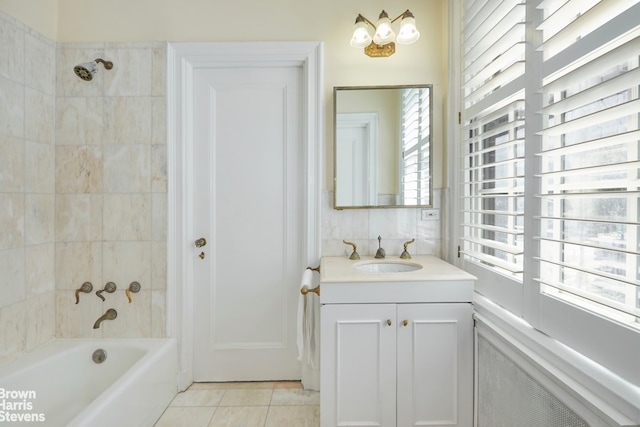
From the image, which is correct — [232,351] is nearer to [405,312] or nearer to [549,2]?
[405,312]

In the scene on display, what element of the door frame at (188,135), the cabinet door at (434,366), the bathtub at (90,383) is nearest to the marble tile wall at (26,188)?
the bathtub at (90,383)

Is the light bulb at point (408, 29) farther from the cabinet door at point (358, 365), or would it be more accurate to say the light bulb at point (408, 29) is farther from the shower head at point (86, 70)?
the shower head at point (86, 70)

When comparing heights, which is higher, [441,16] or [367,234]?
[441,16]

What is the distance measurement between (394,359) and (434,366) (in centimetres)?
19

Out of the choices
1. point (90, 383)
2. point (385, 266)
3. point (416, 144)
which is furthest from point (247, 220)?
point (90, 383)

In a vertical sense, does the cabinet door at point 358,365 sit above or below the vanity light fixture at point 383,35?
below

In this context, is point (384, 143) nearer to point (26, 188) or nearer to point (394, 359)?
point (394, 359)

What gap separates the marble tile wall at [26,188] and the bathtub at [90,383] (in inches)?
7.1

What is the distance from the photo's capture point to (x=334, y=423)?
1.54m

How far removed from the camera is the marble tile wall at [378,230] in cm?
206

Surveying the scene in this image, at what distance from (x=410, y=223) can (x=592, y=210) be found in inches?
44.2

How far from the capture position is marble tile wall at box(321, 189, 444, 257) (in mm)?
2062

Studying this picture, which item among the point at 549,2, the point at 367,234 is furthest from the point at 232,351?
the point at 549,2

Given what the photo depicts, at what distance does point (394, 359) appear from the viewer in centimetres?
154
